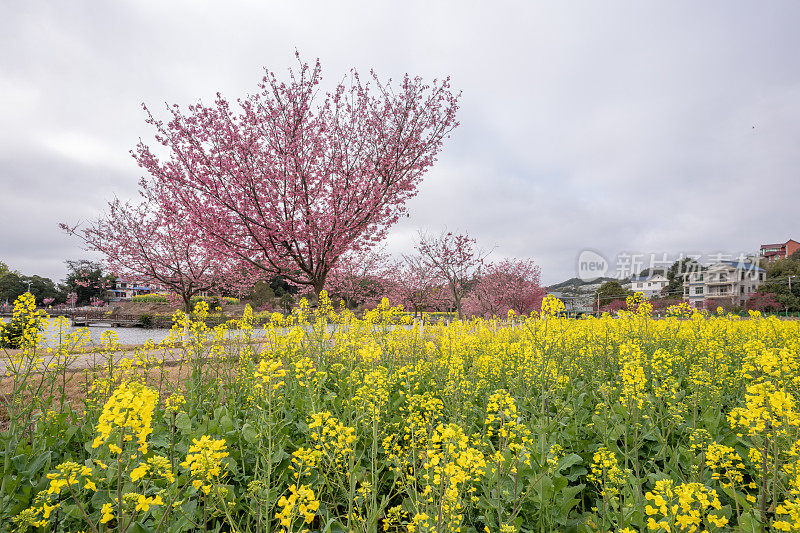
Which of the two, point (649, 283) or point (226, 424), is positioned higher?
point (649, 283)

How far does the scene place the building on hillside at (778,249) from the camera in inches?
3504

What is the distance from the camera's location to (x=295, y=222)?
865 centimetres

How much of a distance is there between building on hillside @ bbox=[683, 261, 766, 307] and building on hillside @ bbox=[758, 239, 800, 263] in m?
15.7

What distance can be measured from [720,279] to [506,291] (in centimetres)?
8201

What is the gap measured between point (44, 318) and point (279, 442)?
9.52ft

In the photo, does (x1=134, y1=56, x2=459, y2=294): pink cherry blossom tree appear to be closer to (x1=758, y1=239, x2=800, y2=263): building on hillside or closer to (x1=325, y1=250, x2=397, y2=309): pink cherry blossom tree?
(x1=325, y1=250, x2=397, y2=309): pink cherry blossom tree

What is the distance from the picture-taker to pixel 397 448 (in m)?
2.44

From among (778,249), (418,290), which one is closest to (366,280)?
(418,290)

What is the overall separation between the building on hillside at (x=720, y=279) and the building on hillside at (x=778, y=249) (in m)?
15.7

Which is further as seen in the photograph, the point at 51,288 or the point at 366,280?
the point at 51,288

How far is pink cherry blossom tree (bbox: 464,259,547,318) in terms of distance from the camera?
2539 cm

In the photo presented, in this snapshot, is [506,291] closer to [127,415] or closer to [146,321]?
[127,415]

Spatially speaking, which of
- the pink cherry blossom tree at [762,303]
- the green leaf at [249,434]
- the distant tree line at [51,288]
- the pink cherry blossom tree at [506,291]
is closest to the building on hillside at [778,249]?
the pink cherry blossom tree at [762,303]

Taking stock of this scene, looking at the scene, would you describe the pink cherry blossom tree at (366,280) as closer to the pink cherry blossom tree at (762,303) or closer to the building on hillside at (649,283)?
the pink cherry blossom tree at (762,303)
